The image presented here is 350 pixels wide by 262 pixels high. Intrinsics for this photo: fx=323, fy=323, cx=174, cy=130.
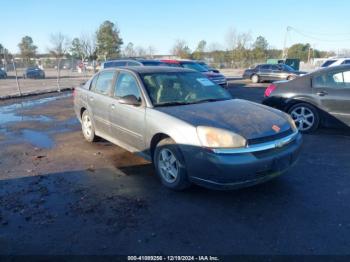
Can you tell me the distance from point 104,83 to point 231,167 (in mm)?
3319

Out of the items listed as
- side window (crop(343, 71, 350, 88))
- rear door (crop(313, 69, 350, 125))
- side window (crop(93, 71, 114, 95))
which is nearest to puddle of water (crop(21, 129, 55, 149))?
side window (crop(93, 71, 114, 95))

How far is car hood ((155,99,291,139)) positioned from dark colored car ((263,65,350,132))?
2865 mm

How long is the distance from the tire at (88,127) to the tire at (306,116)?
4.44m

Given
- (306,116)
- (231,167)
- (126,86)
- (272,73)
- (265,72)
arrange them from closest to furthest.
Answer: (231,167), (126,86), (306,116), (272,73), (265,72)

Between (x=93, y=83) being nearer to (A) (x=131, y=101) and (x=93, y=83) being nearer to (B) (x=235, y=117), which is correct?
(A) (x=131, y=101)

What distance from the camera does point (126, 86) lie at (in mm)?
5230

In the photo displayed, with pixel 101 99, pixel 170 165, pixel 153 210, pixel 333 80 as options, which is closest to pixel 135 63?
pixel 101 99

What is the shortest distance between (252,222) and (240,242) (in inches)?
16.4

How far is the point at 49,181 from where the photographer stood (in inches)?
186

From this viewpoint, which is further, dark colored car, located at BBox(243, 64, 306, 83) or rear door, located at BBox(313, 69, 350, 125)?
dark colored car, located at BBox(243, 64, 306, 83)

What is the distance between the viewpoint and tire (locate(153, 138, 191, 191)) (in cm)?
405

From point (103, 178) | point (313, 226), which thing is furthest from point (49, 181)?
point (313, 226)

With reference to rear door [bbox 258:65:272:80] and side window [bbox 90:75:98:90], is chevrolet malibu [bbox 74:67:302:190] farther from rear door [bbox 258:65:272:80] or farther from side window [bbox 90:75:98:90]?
rear door [bbox 258:65:272:80]

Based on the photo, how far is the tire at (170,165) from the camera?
13.3ft
